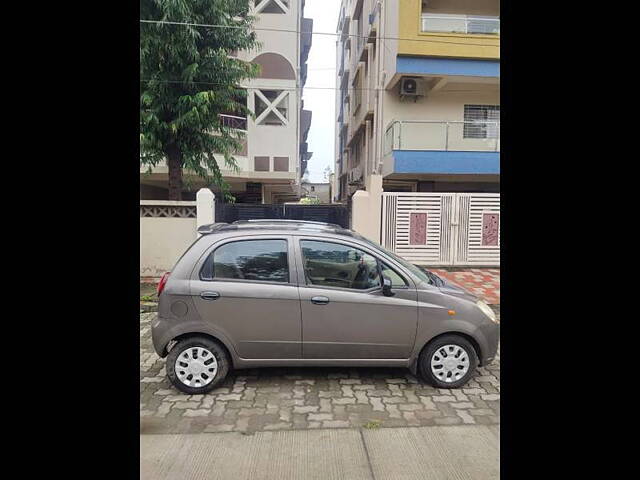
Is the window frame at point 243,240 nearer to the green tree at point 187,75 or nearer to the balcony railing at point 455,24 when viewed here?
the green tree at point 187,75

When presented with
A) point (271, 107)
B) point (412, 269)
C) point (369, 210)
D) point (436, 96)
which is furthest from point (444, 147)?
point (412, 269)

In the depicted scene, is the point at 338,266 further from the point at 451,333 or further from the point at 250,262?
the point at 451,333

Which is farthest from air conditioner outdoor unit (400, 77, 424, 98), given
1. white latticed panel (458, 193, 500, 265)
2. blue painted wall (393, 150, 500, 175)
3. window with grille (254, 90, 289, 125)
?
white latticed panel (458, 193, 500, 265)

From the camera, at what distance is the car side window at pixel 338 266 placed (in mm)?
3555

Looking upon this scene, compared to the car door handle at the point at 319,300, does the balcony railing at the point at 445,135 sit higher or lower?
higher

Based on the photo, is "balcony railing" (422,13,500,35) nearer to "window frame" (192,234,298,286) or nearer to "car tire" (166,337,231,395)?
"window frame" (192,234,298,286)

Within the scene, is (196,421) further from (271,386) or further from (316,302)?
(316,302)

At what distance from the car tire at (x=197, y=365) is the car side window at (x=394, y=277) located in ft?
5.38

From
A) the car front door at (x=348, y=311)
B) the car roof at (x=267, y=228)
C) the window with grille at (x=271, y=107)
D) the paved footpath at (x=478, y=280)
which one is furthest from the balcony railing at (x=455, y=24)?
the car front door at (x=348, y=311)
